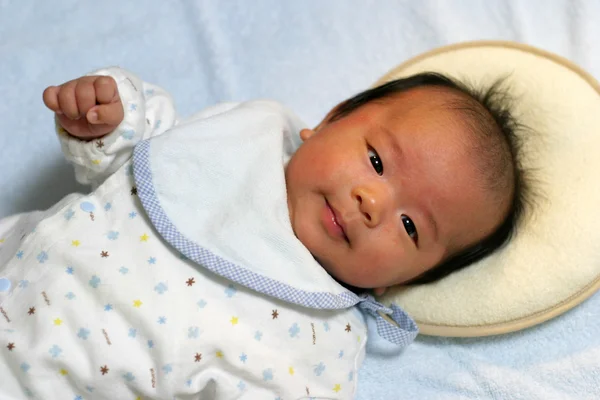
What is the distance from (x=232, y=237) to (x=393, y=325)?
41cm

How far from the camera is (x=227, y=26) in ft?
6.14

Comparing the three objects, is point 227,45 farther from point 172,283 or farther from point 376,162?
point 172,283

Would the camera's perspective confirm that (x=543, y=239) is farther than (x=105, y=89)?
Yes

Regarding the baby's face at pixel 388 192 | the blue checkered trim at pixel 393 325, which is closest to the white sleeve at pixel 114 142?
the baby's face at pixel 388 192

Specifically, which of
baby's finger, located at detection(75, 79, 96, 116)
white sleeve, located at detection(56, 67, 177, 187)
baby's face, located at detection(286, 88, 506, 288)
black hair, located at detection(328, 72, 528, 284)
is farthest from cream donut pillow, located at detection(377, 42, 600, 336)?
baby's finger, located at detection(75, 79, 96, 116)

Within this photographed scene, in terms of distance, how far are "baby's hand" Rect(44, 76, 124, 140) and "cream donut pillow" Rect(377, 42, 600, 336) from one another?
0.71m

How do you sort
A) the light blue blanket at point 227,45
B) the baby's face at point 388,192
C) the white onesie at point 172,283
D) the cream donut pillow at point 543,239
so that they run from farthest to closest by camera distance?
the light blue blanket at point 227,45, the cream donut pillow at point 543,239, the baby's face at point 388,192, the white onesie at point 172,283

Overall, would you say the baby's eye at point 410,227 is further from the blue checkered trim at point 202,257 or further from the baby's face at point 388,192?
the blue checkered trim at point 202,257

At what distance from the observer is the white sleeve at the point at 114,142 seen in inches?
50.8

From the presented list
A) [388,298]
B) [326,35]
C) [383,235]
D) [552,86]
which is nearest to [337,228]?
[383,235]

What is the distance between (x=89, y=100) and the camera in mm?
1206

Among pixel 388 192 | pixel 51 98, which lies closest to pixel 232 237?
pixel 388 192

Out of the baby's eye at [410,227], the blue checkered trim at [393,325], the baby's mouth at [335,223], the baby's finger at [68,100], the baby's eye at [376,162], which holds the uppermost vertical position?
the baby's finger at [68,100]

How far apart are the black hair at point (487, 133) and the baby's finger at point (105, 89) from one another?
1.52 feet
